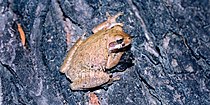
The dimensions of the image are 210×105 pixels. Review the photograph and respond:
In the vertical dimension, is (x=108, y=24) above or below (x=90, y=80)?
above

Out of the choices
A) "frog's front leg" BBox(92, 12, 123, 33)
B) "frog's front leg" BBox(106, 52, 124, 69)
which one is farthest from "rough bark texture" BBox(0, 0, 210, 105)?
"frog's front leg" BBox(106, 52, 124, 69)

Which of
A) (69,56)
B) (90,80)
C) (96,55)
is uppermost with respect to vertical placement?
(69,56)

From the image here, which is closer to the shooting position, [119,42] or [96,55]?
[119,42]

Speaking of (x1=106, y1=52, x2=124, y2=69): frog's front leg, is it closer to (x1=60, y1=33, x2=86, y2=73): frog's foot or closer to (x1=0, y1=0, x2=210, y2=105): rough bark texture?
(x1=0, y1=0, x2=210, y2=105): rough bark texture

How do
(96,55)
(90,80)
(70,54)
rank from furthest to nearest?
1. (96,55)
2. (90,80)
3. (70,54)

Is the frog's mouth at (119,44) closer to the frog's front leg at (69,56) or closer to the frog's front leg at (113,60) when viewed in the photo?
the frog's front leg at (113,60)

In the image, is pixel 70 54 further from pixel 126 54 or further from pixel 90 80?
pixel 126 54

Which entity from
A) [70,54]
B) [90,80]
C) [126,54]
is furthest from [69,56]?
[126,54]

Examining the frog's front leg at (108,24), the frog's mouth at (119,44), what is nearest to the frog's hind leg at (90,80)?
the frog's mouth at (119,44)

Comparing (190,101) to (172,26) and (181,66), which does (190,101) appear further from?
(172,26)
